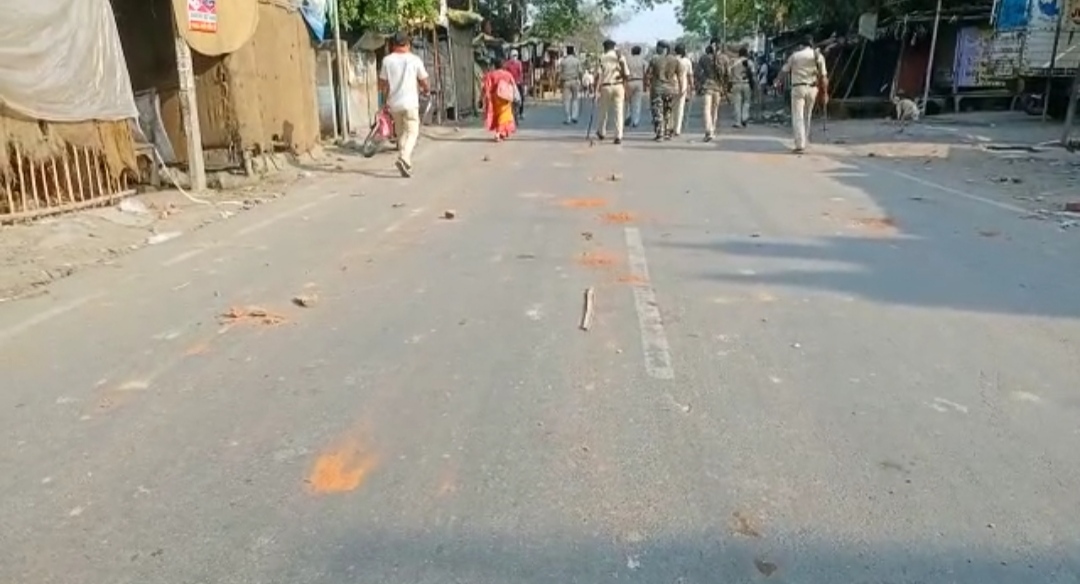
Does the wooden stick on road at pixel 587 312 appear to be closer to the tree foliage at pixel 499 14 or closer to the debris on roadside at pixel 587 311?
the debris on roadside at pixel 587 311

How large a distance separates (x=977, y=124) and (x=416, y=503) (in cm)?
1952

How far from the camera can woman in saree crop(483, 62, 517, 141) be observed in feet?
56.1

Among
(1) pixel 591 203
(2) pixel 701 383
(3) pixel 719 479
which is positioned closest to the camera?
(3) pixel 719 479

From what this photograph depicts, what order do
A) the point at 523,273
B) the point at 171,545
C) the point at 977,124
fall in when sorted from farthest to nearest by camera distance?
the point at 977,124, the point at 523,273, the point at 171,545

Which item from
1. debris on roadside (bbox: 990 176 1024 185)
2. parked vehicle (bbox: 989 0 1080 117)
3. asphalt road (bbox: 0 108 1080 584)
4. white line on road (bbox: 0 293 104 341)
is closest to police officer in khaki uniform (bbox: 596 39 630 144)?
debris on roadside (bbox: 990 176 1024 185)

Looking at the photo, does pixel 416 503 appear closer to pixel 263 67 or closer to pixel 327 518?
pixel 327 518

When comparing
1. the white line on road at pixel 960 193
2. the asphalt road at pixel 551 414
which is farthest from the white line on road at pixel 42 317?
the white line on road at pixel 960 193

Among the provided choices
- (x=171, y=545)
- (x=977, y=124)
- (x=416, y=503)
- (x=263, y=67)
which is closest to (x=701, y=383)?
(x=416, y=503)

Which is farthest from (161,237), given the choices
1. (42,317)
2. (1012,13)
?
(1012,13)

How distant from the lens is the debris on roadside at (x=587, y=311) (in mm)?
4824

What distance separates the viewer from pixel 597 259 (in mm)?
6406

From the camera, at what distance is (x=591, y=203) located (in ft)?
29.5

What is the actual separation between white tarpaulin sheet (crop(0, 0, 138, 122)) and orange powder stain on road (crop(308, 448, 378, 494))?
5.98 meters

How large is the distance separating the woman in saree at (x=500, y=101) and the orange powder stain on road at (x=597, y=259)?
1094cm
